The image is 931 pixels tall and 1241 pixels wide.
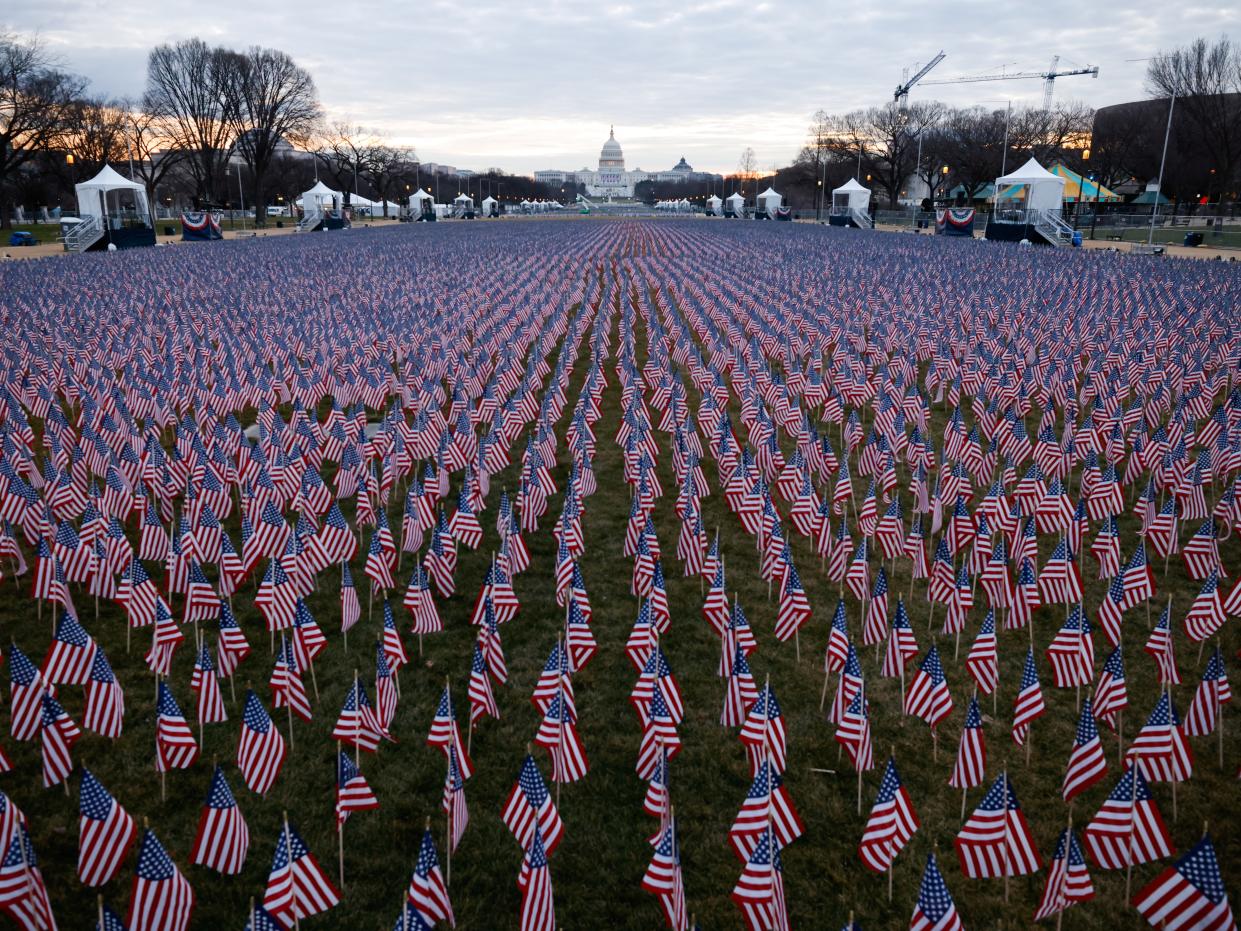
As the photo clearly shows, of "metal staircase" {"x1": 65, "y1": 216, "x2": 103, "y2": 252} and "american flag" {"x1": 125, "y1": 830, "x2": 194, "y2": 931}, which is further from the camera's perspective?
"metal staircase" {"x1": 65, "y1": 216, "x2": 103, "y2": 252}

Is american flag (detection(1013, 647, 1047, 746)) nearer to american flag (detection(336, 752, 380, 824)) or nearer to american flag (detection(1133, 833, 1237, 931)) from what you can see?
american flag (detection(1133, 833, 1237, 931))

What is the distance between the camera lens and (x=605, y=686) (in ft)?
25.4

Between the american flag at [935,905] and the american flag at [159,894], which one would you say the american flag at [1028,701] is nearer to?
the american flag at [935,905]

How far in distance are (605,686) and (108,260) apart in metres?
43.8

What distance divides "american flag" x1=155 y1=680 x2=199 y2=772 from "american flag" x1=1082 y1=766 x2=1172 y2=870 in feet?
19.0

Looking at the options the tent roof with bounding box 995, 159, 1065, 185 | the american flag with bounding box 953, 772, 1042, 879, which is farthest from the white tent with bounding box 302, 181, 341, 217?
the american flag with bounding box 953, 772, 1042, 879

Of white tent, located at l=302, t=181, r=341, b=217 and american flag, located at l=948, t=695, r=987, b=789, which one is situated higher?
white tent, located at l=302, t=181, r=341, b=217

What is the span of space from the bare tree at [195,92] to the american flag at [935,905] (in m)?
98.2

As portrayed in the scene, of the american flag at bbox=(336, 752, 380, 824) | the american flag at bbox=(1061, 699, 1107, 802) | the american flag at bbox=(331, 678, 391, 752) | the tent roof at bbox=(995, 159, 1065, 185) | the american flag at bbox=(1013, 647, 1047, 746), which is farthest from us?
the tent roof at bbox=(995, 159, 1065, 185)

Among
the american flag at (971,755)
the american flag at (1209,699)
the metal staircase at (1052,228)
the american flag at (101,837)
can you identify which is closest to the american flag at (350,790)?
the american flag at (101,837)

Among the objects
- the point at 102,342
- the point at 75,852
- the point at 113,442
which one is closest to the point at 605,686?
the point at 75,852

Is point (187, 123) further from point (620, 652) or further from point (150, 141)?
point (620, 652)

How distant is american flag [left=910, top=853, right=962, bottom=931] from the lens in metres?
4.17

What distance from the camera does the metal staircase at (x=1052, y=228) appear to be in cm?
5225
